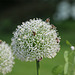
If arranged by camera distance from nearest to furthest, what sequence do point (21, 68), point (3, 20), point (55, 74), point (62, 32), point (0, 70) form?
point (55, 74)
point (0, 70)
point (21, 68)
point (62, 32)
point (3, 20)

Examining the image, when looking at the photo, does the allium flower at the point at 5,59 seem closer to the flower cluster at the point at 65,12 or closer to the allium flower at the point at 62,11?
the allium flower at the point at 62,11

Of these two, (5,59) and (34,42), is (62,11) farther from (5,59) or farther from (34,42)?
(34,42)

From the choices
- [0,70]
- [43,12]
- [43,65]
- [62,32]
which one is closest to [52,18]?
[43,12]

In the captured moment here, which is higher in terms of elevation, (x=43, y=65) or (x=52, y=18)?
(x=52, y=18)

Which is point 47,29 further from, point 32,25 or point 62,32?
point 62,32

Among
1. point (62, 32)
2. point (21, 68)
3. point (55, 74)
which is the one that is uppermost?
point (62, 32)

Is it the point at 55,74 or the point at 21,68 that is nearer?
the point at 55,74

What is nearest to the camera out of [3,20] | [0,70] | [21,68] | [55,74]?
[55,74]

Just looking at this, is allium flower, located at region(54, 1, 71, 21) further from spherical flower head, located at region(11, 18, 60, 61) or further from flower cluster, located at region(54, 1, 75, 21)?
spherical flower head, located at region(11, 18, 60, 61)
